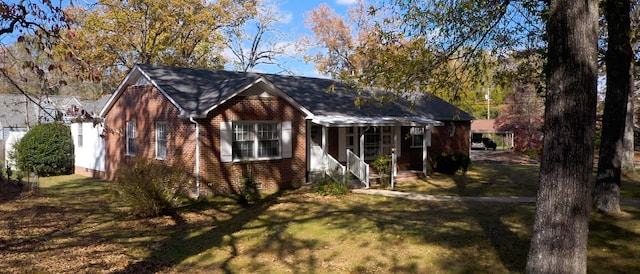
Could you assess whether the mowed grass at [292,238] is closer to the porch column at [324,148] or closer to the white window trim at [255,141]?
the white window trim at [255,141]

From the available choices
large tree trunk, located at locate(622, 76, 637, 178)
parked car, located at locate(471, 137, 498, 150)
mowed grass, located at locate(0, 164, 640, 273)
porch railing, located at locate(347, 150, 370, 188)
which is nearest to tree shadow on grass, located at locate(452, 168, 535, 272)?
mowed grass, located at locate(0, 164, 640, 273)

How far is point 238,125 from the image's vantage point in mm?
15812

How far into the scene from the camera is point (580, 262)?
18.6 ft

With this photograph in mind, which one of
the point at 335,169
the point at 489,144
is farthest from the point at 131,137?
the point at 489,144

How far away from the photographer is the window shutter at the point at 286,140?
16734mm

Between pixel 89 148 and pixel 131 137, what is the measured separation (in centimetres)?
484

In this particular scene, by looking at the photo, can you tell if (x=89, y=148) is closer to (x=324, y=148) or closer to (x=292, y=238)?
(x=324, y=148)

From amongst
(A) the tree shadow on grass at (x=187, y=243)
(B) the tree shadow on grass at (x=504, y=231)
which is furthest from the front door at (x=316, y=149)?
(B) the tree shadow on grass at (x=504, y=231)

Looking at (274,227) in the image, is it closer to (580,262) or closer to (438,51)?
(438,51)

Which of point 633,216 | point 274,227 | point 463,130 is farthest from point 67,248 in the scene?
point 463,130

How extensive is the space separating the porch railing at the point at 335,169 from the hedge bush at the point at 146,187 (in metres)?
5.99

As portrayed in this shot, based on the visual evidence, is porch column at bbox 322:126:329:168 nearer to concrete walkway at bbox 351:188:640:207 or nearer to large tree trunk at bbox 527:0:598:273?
concrete walkway at bbox 351:188:640:207

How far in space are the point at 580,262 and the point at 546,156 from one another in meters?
1.34

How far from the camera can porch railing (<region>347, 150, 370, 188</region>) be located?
17344 mm
